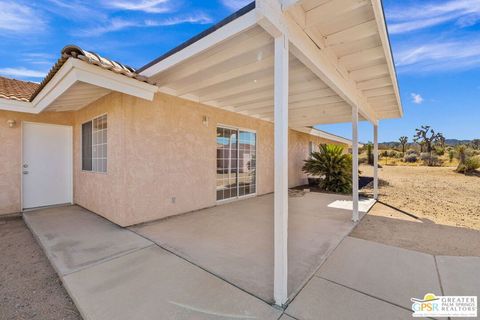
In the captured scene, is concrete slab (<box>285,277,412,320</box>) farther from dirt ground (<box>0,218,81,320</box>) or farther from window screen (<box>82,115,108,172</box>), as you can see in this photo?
window screen (<box>82,115,108,172</box>)

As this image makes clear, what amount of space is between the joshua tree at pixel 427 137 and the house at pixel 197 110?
96.9 ft

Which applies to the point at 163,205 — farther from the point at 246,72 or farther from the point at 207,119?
the point at 246,72

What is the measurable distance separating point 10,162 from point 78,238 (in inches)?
144

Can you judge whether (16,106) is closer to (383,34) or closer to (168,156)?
(168,156)

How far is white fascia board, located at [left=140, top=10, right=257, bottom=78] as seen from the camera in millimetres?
2248

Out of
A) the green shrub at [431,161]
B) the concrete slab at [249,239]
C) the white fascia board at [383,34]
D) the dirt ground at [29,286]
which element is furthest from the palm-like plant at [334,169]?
Result: the green shrub at [431,161]

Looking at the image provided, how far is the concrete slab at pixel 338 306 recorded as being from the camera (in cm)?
199

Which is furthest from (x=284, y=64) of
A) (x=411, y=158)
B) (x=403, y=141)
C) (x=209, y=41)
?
(x=403, y=141)

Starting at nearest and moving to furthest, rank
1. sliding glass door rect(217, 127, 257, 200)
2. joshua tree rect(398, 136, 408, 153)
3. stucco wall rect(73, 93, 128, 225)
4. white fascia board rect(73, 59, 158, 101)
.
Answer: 1. white fascia board rect(73, 59, 158, 101)
2. stucco wall rect(73, 93, 128, 225)
3. sliding glass door rect(217, 127, 257, 200)
4. joshua tree rect(398, 136, 408, 153)

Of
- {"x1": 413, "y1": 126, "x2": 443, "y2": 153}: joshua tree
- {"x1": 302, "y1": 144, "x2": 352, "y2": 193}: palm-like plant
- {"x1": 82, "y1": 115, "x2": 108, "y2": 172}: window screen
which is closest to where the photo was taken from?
{"x1": 82, "y1": 115, "x2": 108, "y2": 172}: window screen

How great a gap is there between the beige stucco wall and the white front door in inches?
8.4

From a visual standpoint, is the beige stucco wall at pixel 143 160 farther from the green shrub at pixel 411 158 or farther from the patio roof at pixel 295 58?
the green shrub at pixel 411 158

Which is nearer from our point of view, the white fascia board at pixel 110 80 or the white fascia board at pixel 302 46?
the white fascia board at pixel 302 46

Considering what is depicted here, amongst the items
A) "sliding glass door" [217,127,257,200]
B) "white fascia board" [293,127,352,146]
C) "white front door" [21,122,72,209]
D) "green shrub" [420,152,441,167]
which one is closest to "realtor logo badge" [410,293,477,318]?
"sliding glass door" [217,127,257,200]
